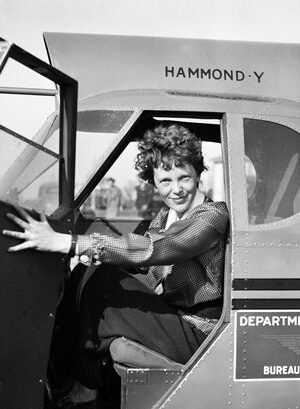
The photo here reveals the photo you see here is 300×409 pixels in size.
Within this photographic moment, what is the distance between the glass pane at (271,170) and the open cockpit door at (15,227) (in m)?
0.84

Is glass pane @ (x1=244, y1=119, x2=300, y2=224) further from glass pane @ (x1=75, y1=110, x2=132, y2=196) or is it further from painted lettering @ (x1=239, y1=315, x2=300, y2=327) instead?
glass pane @ (x1=75, y1=110, x2=132, y2=196)

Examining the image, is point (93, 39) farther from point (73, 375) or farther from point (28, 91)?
point (73, 375)

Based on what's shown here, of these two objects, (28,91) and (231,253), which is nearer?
(231,253)

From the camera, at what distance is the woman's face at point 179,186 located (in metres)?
3.20

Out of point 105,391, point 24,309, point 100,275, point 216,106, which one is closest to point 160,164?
point 216,106

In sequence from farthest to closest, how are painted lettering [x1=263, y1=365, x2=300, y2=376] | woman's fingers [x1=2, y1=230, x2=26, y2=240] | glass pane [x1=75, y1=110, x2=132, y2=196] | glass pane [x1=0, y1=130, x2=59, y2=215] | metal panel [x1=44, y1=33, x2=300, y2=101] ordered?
metal panel [x1=44, y1=33, x2=300, y2=101]
glass pane [x1=75, y1=110, x2=132, y2=196]
painted lettering [x1=263, y1=365, x2=300, y2=376]
glass pane [x1=0, y1=130, x2=59, y2=215]
woman's fingers [x1=2, y1=230, x2=26, y2=240]

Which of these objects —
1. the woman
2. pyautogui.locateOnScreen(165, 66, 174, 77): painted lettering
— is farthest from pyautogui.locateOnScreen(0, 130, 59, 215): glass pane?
pyautogui.locateOnScreen(165, 66, 174, 77): painted lettering

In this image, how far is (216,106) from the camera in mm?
3166

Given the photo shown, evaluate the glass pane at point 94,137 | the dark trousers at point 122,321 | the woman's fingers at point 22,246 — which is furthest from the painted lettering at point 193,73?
the woman's fingers at point 22,246

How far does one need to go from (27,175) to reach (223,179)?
3.00ft

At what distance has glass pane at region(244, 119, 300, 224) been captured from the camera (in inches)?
123

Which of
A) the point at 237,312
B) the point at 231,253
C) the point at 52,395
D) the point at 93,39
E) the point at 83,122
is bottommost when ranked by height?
the point at 52,395

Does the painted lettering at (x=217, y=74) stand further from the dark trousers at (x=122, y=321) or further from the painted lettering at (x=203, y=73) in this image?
the dark trousers at (x=122, y=321)

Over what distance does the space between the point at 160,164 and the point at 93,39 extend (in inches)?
28.9
